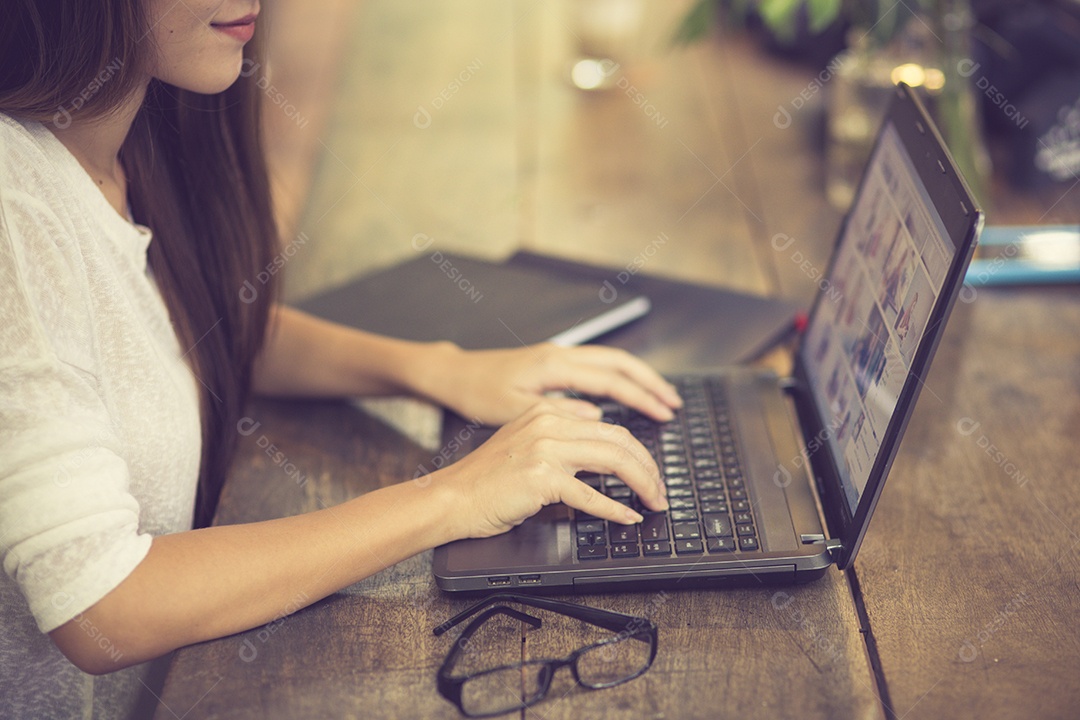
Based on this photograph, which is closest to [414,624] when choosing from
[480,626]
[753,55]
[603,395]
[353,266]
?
[480,626]

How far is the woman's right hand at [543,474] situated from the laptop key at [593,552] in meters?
0.03

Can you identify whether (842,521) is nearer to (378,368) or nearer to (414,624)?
(414,624)

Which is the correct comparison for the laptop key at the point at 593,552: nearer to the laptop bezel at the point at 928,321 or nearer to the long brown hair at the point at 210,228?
the laptop bezel at the point at 928,321

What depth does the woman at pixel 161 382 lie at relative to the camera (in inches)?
26.1

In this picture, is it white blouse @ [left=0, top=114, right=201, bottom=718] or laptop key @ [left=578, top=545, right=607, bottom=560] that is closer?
white blouse @ [left=0, top=114, right=201, bottom=718]

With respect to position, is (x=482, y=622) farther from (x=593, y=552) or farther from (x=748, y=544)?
(x=748, y=544)

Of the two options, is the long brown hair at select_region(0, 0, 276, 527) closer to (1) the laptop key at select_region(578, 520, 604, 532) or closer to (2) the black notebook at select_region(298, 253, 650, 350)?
(2) the black notebook at select_region(298, 253, 650, 350)

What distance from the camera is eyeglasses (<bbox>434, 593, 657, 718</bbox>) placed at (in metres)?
0.67

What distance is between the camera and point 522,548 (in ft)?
2.56

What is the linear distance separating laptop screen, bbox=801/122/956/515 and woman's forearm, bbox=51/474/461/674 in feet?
1.10

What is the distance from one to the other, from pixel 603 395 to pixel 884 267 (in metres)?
0.29

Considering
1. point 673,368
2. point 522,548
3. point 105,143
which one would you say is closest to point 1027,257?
point 673,368

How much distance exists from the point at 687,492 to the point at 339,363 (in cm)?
42

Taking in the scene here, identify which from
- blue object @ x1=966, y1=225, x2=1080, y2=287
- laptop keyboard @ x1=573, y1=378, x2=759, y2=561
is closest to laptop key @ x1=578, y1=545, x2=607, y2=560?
laptop keyboard @ x1=573, y1=378, x2=759, y2=561
